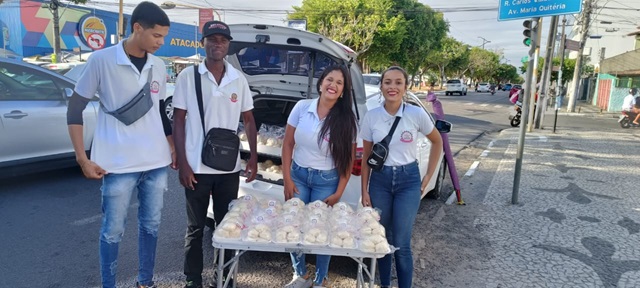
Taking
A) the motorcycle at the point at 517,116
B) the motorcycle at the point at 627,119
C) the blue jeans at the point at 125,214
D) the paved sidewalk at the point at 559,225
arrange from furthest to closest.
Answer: the motorcycle at the point at 627,119
the motorcycle at the point at 517,116
the paved sidewalk at the point at 559,225
the blue jeans at the point at 125,214

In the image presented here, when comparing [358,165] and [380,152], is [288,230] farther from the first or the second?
[358,165]

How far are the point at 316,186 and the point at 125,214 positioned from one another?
1248 millimetres

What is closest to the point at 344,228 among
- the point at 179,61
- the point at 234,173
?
the point at 234,173

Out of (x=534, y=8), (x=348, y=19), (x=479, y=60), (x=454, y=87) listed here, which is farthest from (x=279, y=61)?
(x=479, y=60)

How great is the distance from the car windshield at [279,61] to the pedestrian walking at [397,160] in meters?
1.20

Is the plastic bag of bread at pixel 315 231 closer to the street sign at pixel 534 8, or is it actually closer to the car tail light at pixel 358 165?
the car tail light at pixel 358 165

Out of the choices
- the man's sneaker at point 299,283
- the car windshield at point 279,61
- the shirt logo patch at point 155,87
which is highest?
the car windshield at point 279,61

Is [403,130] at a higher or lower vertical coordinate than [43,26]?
lower

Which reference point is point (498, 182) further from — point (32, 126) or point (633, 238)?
point (32, 126)

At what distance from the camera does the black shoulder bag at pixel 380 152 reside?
278 centimetres

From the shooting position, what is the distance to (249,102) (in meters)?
2.89

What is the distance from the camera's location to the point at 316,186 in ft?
9.52

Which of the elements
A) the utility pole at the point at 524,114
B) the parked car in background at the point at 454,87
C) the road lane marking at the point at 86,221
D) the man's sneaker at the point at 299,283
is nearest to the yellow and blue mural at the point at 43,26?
the road lane marking at the point at 86,221

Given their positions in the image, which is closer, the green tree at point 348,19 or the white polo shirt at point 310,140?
the white polo shirt at point 310,140
